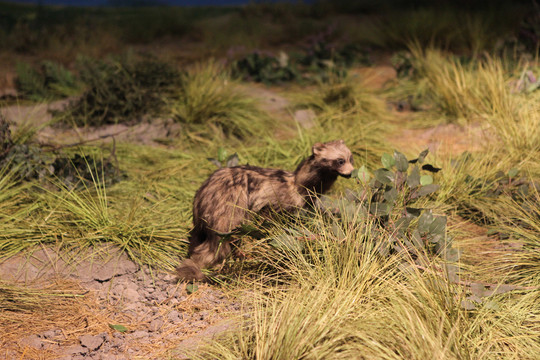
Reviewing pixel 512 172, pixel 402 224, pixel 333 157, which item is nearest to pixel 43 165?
pixel 333 157

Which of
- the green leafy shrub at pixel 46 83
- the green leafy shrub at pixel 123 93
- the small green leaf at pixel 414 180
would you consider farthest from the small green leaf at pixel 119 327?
the green leafy shrub at pixel 46 83

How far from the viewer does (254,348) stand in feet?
8.52

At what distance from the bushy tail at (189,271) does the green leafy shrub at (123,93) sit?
2.88m

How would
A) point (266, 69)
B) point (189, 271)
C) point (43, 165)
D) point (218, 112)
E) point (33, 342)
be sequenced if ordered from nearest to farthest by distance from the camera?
point (33, 342) < point (189, 271) < point (43, 165) < point (218, 112) < point (266, 69)

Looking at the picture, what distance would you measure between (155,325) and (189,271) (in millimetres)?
425

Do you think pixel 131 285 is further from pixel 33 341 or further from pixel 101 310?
pixel 33 341

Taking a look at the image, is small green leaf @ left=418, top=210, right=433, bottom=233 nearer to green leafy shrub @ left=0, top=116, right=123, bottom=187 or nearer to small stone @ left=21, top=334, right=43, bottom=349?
small stone @ left=21, top=334, right=43, bottom=349

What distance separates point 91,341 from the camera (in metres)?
2.92

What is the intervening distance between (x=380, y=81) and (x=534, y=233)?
13.9 ft

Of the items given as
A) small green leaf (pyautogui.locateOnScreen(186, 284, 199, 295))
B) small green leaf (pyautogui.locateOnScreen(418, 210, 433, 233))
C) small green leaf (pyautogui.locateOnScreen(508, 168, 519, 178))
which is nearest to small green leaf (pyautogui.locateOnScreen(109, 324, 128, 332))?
small green leaf (pyautogui.locateOnScreen(186, 284, 199, 295))

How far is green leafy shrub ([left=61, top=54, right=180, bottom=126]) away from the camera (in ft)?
19.5

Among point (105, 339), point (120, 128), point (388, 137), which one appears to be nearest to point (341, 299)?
point (105, 339)

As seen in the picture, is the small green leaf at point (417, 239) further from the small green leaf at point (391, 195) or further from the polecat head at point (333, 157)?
the polecat head at point (333, 157)

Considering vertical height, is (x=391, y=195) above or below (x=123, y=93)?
above
